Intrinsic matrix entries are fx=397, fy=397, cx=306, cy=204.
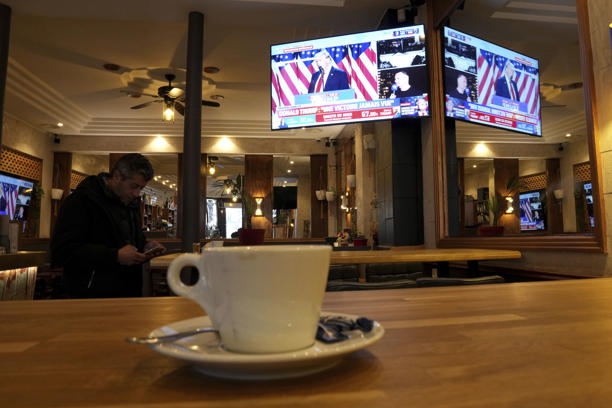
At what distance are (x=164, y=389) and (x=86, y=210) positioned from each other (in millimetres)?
2112

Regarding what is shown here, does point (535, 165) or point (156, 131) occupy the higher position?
point (156, 131)

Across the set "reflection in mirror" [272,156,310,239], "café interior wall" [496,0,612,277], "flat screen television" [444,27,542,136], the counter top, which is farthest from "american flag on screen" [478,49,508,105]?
"reflection in mirror" [272,156,310,239]

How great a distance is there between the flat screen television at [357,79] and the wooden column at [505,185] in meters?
2.08

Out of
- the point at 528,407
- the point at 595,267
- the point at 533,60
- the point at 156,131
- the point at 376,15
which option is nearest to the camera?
the point at 528,407

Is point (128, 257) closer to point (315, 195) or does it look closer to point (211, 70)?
point (211, 70)

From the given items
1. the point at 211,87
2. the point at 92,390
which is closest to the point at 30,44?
the point at 211,87

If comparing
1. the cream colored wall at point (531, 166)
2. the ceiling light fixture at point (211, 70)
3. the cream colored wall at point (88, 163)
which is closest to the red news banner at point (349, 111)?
the cream colored wall at point (531, 166)

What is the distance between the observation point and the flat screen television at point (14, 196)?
877 centimetres

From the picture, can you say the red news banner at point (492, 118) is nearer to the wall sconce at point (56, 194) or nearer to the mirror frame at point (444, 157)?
the mirror frame at point (444, 157)

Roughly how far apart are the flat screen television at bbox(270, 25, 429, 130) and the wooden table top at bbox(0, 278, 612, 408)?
11.3ft

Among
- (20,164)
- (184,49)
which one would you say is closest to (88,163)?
(20,164)

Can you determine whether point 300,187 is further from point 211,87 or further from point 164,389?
point 164,389

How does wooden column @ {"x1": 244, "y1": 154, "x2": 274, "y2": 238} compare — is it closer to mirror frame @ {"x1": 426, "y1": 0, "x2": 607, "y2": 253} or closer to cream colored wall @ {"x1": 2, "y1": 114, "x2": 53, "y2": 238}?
cream colored wall @ {"x1": 2, "y1": 114, "x2": 53, "y2": 238}

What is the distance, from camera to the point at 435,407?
0.26 metres
